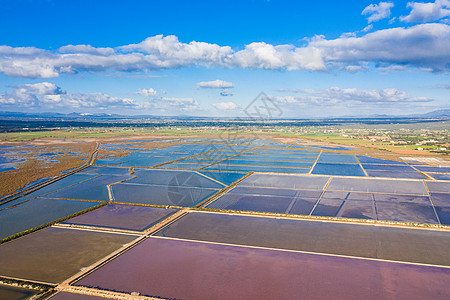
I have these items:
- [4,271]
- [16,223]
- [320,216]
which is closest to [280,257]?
[320,216]

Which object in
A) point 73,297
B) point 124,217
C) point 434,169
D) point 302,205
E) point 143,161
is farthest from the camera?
point 143,161

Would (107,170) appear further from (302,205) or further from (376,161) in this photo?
(376,161)

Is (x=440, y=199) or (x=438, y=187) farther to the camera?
(x=438, y=187)

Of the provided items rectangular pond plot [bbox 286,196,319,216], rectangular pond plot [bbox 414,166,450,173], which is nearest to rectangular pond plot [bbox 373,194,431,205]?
rectangular pond plot [bbox 286,196,319,216]

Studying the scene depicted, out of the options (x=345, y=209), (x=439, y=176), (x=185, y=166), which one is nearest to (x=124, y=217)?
(x=345, y=209)

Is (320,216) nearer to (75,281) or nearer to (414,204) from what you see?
(414,204)

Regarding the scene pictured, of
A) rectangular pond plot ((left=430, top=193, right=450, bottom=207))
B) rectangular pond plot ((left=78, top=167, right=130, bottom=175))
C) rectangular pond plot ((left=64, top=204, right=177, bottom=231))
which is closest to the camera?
rectangular pond plot ((left=64, top=204, right=177, bottom=231))

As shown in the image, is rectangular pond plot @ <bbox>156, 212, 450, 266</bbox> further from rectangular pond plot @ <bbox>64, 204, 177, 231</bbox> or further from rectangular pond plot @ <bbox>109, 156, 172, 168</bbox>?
rectangular pond plot @ <bbox>109, 156, 172, 168</bbox>
